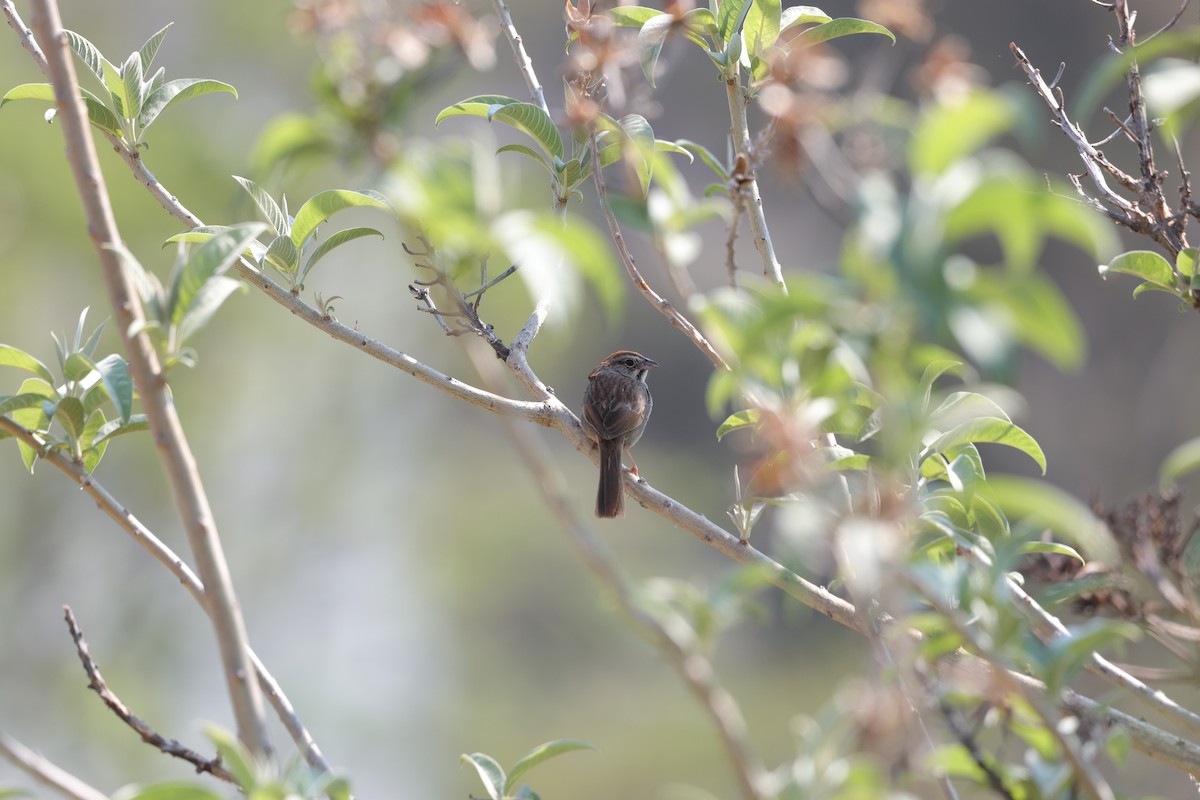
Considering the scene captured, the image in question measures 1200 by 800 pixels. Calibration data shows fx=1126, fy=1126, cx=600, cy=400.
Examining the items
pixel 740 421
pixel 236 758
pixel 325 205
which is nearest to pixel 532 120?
pixel 325 205

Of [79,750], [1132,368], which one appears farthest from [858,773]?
[1132,368]

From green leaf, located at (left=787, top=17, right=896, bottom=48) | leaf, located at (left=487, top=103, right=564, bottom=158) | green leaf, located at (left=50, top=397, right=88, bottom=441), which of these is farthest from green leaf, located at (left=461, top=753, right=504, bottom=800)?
green leaf, located at (left=787, top=17, right=896, bottom=48)

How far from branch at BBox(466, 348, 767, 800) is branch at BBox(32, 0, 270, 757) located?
24.5 inches

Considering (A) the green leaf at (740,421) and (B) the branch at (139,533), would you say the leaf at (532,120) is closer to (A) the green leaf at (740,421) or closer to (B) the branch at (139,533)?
(A) the green leaf at (740,421)

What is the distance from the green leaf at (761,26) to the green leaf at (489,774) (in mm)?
1957

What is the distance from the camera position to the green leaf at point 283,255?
288 cm

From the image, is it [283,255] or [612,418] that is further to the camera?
[612,418]

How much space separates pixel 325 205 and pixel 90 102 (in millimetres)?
747

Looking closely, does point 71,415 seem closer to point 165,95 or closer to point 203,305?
point 203,305

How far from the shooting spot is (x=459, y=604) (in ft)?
68.9

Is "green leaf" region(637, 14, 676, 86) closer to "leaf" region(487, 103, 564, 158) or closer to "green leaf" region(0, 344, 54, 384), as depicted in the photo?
"leaf" region(487, 103, 564, 158)

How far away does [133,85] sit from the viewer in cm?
295

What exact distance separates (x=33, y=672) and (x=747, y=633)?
1334 centimetres

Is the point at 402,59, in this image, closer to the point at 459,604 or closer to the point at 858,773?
the point at 858,773
